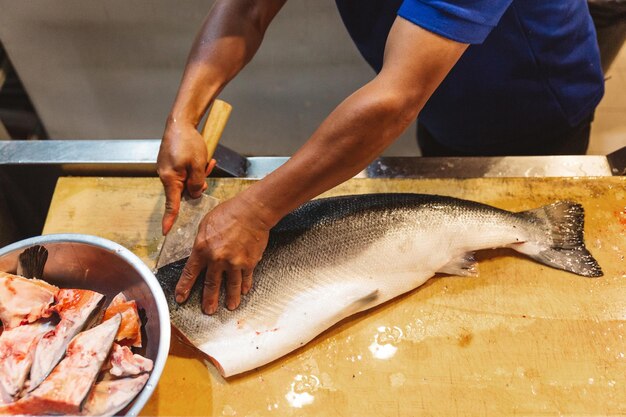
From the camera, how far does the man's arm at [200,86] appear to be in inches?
62.0

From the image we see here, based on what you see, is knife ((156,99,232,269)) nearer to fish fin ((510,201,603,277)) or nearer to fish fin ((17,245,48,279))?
fish fin ((17,245,48,279))

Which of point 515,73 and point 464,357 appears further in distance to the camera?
point 515,73

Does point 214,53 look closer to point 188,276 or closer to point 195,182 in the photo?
point 195,182

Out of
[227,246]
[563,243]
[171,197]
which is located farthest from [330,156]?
[563,243]

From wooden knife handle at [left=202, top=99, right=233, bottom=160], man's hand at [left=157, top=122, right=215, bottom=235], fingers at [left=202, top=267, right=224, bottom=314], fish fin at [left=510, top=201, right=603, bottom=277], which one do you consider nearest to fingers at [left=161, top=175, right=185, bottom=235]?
man's hand at [left=157, top=122, right=215, bottom=235]

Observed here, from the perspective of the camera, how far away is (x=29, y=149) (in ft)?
6.68

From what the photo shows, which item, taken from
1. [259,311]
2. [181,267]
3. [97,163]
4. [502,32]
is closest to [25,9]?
[97,163]

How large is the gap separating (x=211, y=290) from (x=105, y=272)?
282mm

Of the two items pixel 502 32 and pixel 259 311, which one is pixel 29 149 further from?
pixel 502 32

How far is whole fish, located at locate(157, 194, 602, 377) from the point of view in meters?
1.51

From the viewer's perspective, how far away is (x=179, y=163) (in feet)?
5.11

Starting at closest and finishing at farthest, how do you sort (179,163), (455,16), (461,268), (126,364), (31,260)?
(455,16), (126,364), (31,260), (179,163), (461,268)

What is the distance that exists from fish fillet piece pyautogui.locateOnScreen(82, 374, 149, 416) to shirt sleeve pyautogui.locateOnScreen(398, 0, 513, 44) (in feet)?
3.27

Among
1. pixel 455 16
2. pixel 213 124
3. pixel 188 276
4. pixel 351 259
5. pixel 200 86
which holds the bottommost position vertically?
pixel 351 259
